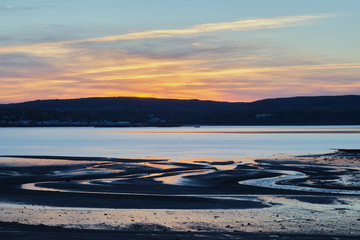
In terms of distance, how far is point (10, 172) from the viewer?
1624 inches

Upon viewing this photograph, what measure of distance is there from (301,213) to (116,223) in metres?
7.93

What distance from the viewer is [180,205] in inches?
961

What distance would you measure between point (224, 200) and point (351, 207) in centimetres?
616

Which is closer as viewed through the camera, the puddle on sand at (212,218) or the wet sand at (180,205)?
the wet sand at (180,205)

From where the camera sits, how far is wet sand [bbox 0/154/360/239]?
17891 millimetres

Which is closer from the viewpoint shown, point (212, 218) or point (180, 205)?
point (212, 218)

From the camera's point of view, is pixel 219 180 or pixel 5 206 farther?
pixel 219 180

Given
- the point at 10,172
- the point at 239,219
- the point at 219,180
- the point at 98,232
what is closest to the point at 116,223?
the point at 98,232

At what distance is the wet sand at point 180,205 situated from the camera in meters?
17.9

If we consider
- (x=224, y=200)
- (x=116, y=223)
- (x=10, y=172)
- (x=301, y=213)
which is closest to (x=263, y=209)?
(x=301, y=213)

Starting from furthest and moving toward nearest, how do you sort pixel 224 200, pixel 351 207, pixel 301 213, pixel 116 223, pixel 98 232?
1. pixel 224 200
2. pixel 351 207
3. pixel 301 213
4. pixel 116 223
5. pixel 98 232

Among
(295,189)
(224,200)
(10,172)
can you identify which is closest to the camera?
(224,200)

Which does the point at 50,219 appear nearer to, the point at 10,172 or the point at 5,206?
the point at 5,206

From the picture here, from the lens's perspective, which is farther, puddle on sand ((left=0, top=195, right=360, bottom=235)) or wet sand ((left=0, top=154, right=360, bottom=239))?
puddle on sand ((left=0, top=195, right=360, bottom=235))
